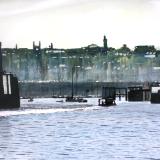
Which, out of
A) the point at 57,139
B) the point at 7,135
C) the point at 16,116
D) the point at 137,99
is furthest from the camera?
the point at 137,99

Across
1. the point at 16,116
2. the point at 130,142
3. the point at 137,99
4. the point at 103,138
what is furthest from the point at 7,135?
the point at 137,99

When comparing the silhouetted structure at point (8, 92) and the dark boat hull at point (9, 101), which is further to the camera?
the dark boat hull at point (9, 101)

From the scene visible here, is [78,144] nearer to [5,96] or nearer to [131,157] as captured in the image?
[131,157]

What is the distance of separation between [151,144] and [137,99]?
13538 cm

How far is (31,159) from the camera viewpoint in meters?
43.0

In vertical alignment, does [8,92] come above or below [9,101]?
above

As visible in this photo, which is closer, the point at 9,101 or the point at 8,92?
the point at 8,92

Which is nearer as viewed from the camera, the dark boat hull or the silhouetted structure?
the silhouetted structure

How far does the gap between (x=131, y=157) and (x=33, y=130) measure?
3107 centimetres

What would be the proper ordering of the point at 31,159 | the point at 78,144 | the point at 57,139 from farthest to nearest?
the point at 57,139 → the point at 78,144 → the point at 31,159

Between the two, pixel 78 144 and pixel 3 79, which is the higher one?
pixel 3 79

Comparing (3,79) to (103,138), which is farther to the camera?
(3,79)

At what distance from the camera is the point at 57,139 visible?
6050 cm

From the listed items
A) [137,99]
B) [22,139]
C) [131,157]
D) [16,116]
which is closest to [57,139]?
[22,139]
